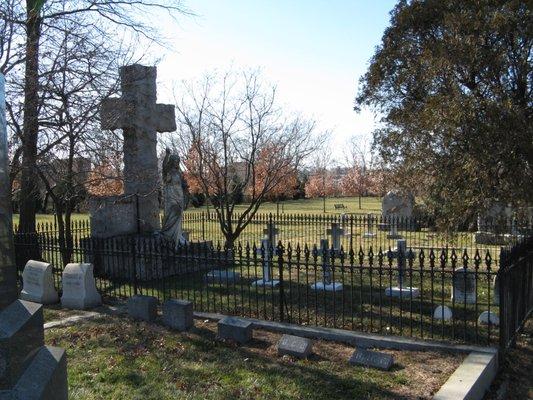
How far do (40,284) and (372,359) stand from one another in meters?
6.13

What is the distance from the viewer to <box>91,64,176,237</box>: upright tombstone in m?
12.3

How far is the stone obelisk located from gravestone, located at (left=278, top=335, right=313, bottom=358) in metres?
3.94

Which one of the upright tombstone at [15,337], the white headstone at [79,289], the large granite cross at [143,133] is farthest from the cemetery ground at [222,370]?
the large granite cross at [143,133]

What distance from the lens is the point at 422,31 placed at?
37.3ft

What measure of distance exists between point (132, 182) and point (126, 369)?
7.63m

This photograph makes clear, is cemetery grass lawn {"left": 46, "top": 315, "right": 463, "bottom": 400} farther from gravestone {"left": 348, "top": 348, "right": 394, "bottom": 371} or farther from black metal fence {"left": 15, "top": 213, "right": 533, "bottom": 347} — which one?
black metal fence {"left": 15, "top": 213, "right": 533, "bottom": 347}

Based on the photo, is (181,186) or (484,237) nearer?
(181,186)

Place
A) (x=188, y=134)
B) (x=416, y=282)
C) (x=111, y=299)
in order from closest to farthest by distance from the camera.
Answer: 1. (x=111, y=299)
2. (x=416, y=282)
3. (x=188, y=134)

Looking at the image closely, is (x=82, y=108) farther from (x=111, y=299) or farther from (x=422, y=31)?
(x=422, y=31)

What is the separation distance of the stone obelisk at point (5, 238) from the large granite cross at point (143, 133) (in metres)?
9.70

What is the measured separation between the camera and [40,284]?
9.27 meters

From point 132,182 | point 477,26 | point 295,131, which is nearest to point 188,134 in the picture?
point 295,131

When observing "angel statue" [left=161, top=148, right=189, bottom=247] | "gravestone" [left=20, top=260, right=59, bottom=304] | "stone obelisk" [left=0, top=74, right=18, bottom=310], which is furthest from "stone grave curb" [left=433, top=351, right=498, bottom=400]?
"angel statue" [left=161, top=148, right=189, bottom=247]

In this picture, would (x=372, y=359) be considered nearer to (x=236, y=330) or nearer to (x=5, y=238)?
(x=236, y=330)
